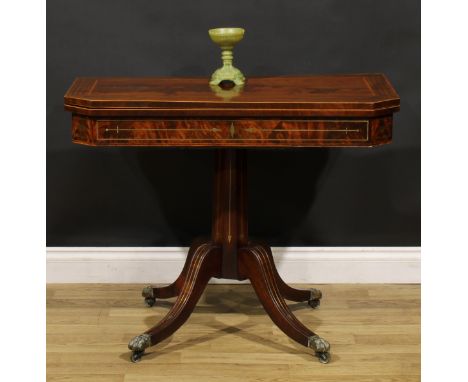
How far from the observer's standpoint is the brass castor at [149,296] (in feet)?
12.4

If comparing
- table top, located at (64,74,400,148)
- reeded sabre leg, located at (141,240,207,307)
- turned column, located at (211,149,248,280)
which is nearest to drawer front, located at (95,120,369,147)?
Result: table top, located at (64,74,400,148)

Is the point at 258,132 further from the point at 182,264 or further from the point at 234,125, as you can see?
the point at 182,264

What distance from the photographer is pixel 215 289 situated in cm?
398

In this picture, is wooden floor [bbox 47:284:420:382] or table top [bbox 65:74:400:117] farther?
wooden floor [bbox 47:284:420:382]

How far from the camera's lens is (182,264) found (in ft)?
13.2

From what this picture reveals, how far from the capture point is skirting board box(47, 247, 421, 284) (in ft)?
13.2

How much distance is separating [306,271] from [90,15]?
1.28m

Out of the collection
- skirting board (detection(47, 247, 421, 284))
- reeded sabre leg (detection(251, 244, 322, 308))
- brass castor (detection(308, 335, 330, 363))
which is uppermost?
skirting board (detection(47, 247, 421, 284))

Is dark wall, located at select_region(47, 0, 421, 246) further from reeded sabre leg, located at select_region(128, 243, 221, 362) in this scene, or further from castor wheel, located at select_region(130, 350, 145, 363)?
castor wheel, located at select_region(130, 350, 145, 363)

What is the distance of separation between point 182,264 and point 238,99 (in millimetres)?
1079

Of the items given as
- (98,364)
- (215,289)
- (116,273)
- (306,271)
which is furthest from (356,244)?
(98,364)

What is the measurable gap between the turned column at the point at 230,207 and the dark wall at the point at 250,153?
0.46 meters

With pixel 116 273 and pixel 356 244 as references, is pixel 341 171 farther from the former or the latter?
pixel 116 273

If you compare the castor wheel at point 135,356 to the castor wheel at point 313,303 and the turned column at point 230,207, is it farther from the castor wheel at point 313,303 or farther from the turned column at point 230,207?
the castor wheel at point 313,303
